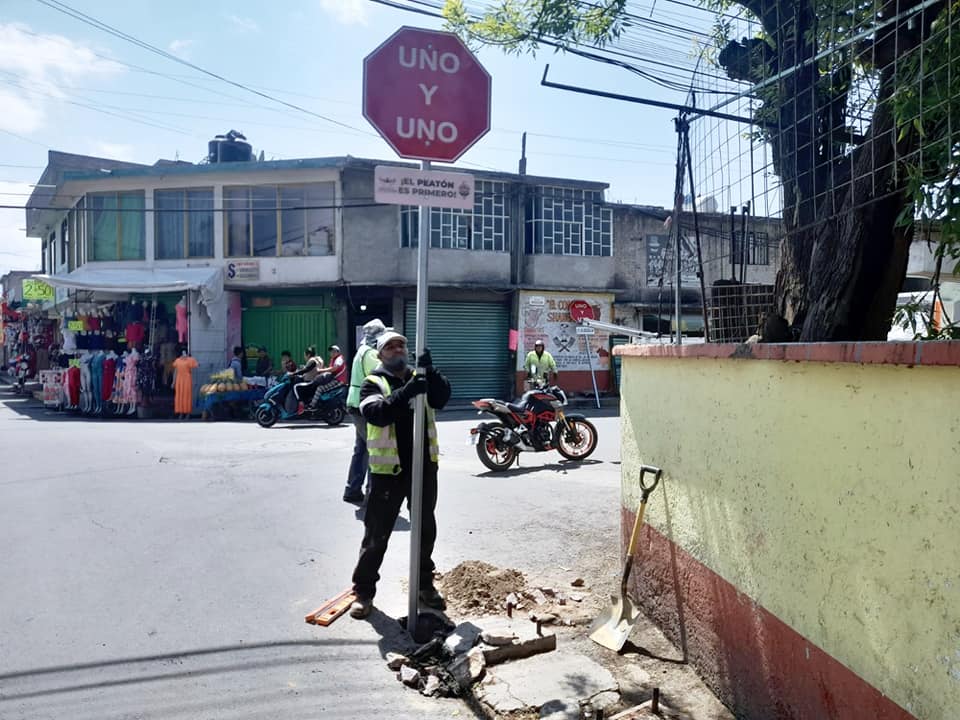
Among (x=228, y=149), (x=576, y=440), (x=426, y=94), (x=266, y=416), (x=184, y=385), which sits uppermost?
(x=228, y=149)

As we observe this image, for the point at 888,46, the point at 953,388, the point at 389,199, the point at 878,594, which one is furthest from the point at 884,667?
the point at 389,199

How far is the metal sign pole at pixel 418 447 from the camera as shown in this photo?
162 inches

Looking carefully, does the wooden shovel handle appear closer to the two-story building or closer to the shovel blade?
the shovel blade

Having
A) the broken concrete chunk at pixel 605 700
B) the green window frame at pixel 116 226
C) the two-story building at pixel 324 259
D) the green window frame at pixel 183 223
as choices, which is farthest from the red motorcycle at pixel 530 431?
the green window frame at pixel 116 226

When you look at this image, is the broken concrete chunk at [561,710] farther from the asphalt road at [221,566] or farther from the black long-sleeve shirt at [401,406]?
the black long-sleeve shirt at [401,406]

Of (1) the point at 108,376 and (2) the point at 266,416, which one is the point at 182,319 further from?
(2) the point at 266,416

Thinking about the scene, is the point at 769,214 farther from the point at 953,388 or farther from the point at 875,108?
the point at 953,388

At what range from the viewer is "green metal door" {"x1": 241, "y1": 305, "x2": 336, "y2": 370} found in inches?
772

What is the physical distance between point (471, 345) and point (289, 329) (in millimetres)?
4884

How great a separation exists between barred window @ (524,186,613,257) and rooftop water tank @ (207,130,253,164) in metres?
8.33

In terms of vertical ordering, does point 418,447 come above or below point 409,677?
above

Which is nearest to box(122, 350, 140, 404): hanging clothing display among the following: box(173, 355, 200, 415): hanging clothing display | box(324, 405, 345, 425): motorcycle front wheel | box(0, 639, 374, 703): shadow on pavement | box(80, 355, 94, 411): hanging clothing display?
box(173, 355, 200, 415): hanging clothing display

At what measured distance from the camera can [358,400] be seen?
643 centimetres

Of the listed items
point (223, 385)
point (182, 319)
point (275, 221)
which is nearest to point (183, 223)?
point (275, 221)
